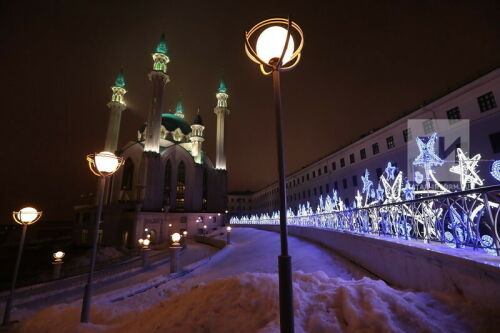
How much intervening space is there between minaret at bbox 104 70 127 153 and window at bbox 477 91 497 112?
5412 centimetres

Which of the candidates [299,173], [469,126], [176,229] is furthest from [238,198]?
[469,126]

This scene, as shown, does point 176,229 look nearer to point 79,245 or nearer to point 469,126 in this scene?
point 79,245

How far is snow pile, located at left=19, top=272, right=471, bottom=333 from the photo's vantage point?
2.96 m

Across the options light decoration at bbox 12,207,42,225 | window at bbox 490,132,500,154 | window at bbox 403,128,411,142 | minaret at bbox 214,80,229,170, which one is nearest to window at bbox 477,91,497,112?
window at bbox 490,132,500,154

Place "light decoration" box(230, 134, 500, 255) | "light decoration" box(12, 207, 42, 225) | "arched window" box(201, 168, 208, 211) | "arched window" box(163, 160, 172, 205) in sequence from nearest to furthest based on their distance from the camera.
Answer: "light decoration" box(230, 134, 500, 255)
"light decoration" box(12, 207, 42, 225)
"arched window" box(163, 160, 172, 205)
"arched window" box(201, 168, 208, 211)

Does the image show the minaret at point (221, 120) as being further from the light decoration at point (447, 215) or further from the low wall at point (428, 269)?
the low wall at point (428, 269)

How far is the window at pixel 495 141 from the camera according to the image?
1733 cm

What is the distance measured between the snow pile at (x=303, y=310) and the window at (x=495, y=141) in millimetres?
21592

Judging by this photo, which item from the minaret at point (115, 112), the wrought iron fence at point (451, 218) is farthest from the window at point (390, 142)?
the minaret at point (115, 112)

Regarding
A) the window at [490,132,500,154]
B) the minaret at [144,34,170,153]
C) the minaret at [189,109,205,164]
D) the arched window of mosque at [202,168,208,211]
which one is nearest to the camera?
the window at [490,132,500,154]

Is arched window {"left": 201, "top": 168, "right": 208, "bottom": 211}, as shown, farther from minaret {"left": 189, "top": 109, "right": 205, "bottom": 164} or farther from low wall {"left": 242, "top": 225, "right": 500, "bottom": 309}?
low wall {"left": 242, "top": 225, "right": 500, "bottom": 309}

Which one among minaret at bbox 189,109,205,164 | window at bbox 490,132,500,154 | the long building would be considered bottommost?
window at bbox 490,132,500,154

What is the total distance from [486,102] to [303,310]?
25018 millimetres

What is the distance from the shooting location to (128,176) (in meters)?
45.2
